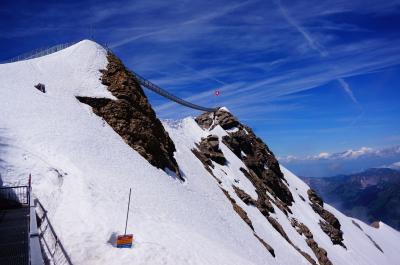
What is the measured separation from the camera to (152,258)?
630 inches

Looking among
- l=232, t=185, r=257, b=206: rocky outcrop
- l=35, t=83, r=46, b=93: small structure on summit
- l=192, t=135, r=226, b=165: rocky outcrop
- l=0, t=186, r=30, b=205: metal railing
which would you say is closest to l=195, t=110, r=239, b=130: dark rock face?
l=192, t=135, r=226, b=165: rocky outcrop

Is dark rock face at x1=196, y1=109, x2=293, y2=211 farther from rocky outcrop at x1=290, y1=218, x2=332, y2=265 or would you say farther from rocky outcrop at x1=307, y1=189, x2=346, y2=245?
rocky outcrop at x1=307, y1=189, x2=346, y2=245

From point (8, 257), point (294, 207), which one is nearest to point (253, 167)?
point (294, 207)

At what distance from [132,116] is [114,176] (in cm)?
1237

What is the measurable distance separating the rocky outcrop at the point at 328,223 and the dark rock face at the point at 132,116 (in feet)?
153

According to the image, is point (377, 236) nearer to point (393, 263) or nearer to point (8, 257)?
point (393, 263)

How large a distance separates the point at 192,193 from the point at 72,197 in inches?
612

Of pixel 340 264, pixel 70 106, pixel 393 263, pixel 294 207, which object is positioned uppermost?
pixel 70 106

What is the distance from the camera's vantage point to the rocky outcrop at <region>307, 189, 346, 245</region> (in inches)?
2795

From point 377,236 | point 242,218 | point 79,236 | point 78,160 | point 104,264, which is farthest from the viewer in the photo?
point 377,236

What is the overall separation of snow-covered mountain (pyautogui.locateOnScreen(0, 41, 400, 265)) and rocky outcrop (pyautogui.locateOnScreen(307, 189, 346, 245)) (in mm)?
13449

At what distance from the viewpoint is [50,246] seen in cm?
1437

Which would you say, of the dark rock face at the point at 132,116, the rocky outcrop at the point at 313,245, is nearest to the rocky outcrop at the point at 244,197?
the rocky outcrop at the point at 313,245

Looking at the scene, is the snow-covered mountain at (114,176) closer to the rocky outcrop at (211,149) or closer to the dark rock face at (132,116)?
the dark rock face at (132,116)
